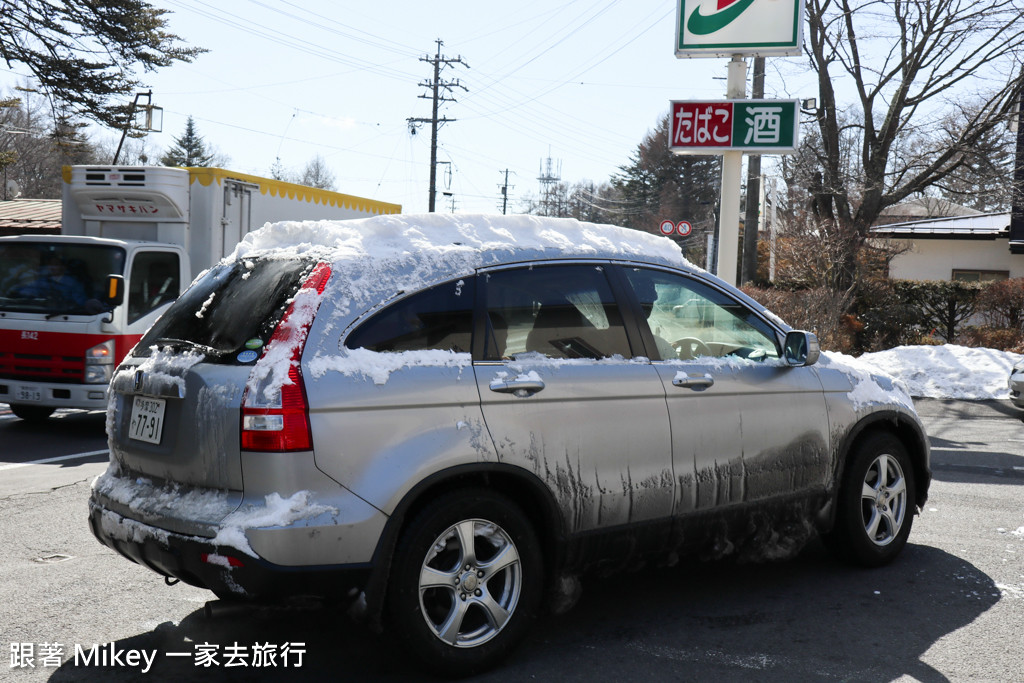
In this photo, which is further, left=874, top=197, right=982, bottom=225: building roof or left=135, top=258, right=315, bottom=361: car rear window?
left=874, top=197, right=982, bottom=225: building roof

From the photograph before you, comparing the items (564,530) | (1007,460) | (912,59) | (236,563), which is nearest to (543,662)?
(564,530)

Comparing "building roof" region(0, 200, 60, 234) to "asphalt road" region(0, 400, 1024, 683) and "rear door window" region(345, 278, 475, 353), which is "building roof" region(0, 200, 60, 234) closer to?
"asphalt road" region(0, 400, 1024, 683)

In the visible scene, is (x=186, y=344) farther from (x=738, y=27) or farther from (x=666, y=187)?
(x=666, y=187)

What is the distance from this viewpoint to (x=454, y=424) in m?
3.62

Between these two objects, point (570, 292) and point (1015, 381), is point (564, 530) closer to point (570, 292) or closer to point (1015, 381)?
point (570, 292)

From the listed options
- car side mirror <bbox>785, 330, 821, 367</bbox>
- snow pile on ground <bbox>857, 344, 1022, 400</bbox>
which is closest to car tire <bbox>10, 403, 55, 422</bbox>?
car side mirror <bbox>785, 330, 821, 367</bbox>

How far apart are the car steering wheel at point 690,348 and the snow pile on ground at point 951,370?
10.8 meters

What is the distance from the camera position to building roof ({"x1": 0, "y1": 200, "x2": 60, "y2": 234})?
82.8 ft

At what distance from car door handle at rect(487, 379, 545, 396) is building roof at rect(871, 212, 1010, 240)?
26646 millimetres

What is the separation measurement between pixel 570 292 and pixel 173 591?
8.33 ft

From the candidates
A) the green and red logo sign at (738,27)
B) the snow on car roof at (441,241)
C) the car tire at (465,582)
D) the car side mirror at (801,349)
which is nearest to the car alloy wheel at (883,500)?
the car side mirror at (801,349)

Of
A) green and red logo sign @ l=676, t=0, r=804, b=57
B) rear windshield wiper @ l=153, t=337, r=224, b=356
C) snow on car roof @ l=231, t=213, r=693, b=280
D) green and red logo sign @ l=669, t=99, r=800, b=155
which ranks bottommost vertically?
rear windshield wiper @ l=153, t=337, r=224, b=356

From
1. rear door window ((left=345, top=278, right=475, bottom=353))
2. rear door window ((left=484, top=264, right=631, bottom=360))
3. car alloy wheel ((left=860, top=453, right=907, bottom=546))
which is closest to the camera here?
rear door window ((left=345, top=278, right=475, bottom=353))

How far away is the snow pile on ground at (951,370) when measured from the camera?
14898mm
